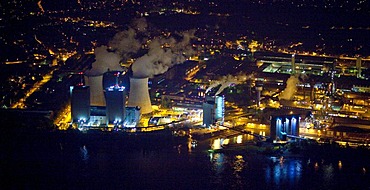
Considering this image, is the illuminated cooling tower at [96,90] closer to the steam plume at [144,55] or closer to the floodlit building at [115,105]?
the steam plume at [144,55]

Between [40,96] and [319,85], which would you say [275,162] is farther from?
[40,96]

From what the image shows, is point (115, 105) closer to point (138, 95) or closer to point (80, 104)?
point (80, 104)

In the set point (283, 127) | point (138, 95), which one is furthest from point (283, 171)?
point (138, 95)

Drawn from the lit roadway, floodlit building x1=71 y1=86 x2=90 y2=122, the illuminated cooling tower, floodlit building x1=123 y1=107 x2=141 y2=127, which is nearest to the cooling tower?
floodlit building x1=123 y1=107 x2=141 y2=127

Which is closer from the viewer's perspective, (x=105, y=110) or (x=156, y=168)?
(x=156, y=168)

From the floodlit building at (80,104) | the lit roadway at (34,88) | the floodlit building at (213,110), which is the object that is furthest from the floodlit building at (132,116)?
the lit roadway at (34,88)

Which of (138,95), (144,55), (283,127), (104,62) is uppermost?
(144,55)
